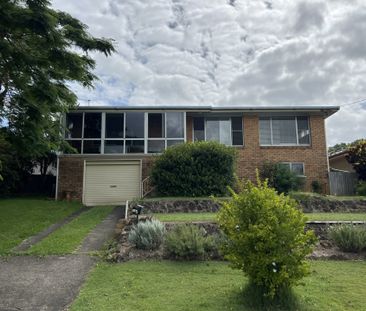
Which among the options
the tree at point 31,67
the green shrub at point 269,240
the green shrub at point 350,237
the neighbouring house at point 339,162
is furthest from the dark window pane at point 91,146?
the neighbouring house at point 339,162

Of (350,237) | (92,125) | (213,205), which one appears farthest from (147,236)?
(92,125)

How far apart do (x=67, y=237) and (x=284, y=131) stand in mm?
14268

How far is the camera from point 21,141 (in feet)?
41.4

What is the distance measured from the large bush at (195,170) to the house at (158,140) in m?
2.88

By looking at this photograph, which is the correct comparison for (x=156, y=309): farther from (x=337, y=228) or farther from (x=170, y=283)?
(x=337, y=228)

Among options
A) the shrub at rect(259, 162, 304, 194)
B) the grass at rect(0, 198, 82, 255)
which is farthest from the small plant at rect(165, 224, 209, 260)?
the shrub at rect(259, 162, 304, 194)

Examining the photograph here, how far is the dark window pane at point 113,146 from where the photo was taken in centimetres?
1916

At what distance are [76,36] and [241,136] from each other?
10.7 metres

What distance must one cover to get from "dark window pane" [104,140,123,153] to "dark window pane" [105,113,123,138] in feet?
1.08

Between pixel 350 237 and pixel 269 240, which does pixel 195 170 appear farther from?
pixel 269 240

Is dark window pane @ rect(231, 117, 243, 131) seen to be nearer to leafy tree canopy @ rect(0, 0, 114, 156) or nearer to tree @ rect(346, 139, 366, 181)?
tree @ rect(346, 139, 366, 181)

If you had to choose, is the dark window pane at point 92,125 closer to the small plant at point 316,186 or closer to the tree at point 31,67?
the tree at point 31,67

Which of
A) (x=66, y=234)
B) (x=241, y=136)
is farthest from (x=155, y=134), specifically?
(x=66, y=234)

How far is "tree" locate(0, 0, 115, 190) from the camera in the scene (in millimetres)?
9031
